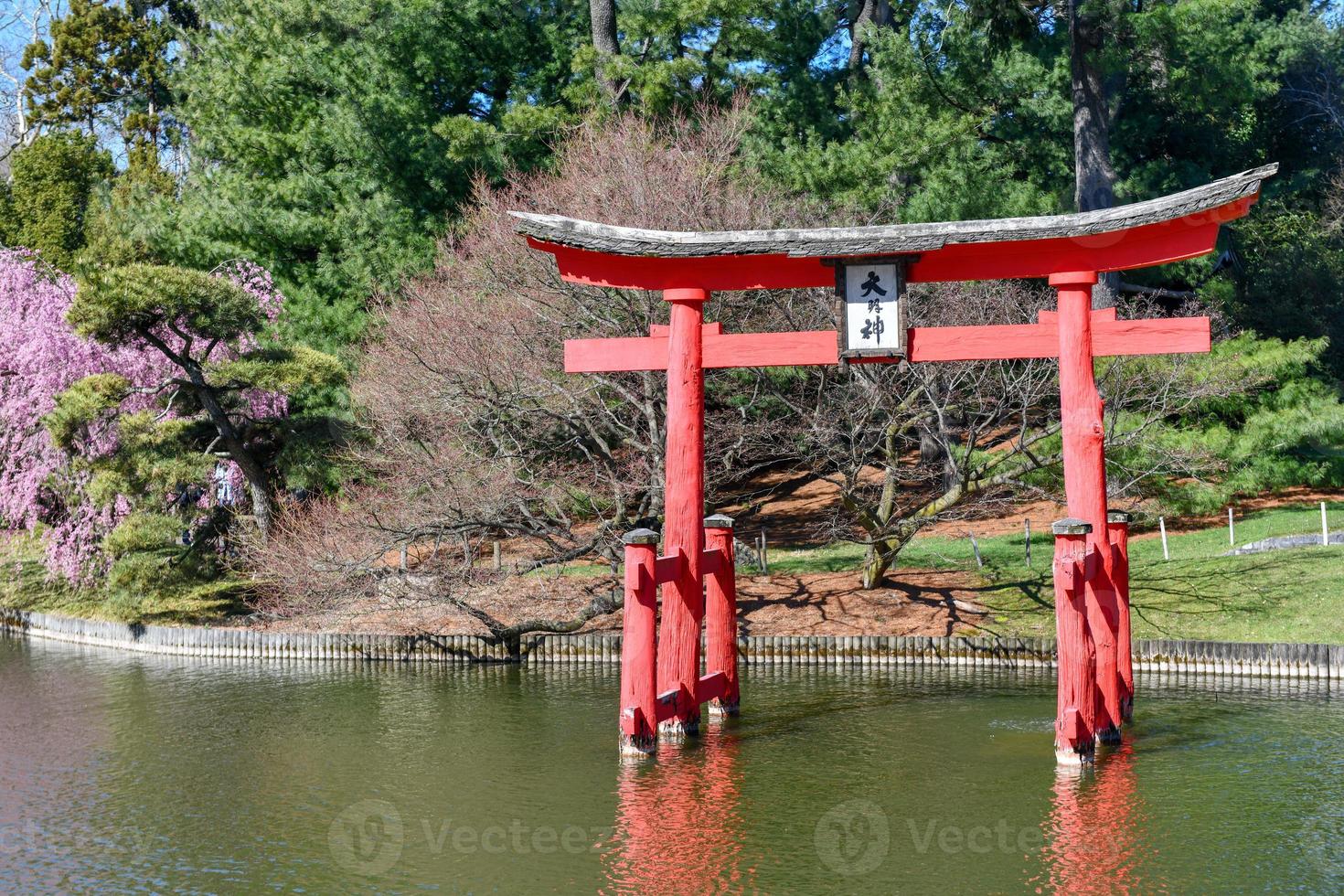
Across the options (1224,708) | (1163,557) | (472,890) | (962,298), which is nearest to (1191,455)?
(1163,557)

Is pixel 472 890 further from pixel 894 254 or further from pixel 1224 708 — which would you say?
pixel 1224 708

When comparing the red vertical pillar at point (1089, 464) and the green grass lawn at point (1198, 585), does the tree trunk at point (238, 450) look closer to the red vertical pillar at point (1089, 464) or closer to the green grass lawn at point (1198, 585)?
the green grass lawn at point (1198, 585)

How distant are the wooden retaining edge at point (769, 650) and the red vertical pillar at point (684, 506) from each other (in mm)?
4508

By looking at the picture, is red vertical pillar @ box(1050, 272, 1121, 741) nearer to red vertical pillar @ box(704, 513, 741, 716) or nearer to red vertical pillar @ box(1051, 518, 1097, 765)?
red vertical pillar @ box(1051, 518, 1097, 765)

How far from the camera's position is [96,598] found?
21719mm

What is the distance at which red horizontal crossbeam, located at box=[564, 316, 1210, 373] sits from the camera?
37.6ft

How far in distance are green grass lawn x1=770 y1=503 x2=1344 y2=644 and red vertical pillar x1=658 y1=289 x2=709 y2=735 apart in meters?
5.82

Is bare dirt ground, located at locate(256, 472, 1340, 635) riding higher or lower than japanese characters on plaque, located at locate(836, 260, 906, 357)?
lower

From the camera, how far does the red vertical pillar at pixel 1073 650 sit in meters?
10.6

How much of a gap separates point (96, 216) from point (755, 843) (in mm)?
27912

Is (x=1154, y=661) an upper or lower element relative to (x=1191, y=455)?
lower

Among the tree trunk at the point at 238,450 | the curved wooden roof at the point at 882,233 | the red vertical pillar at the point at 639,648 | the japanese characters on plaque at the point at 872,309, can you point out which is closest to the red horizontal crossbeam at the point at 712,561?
the red vertical pillar at the point at 639,648

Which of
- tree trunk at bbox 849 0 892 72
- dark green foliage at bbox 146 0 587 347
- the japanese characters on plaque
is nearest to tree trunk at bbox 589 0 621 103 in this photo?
dark green foliage at bbox 146 0 587 347

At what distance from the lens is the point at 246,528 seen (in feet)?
69.1
